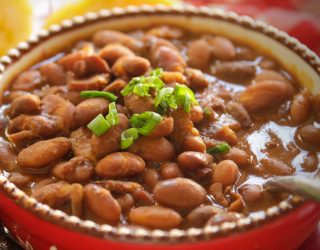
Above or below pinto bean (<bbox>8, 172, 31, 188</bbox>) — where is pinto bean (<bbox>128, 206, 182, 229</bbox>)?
below

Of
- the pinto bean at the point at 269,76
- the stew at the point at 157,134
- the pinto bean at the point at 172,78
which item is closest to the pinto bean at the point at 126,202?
the stew at the point at 157,134

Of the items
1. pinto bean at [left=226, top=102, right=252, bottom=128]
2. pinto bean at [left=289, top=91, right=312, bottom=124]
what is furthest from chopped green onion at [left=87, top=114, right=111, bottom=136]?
pinto bean at [left=289, top=91, right=312, bottom=124]

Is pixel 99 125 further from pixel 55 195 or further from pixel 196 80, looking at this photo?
pixel 196 80

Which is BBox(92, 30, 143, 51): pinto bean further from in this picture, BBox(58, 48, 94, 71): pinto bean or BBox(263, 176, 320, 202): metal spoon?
BBox(263, 176, 320, 202): metal spoon

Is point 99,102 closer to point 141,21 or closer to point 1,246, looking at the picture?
point 1,246

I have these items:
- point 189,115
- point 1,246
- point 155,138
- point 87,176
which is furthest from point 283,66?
point 1,246

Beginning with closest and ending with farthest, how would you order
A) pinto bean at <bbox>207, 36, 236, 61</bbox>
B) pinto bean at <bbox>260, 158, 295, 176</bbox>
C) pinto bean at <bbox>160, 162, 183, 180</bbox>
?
1. pinto bean at <bbox>160, 162, 183, 180</bbox>
2. pinto bean at <bbox>260, 158, 295, 176</bbox>
3. pinto bean at <bbox>207, 36, 236, 61</bbox>
